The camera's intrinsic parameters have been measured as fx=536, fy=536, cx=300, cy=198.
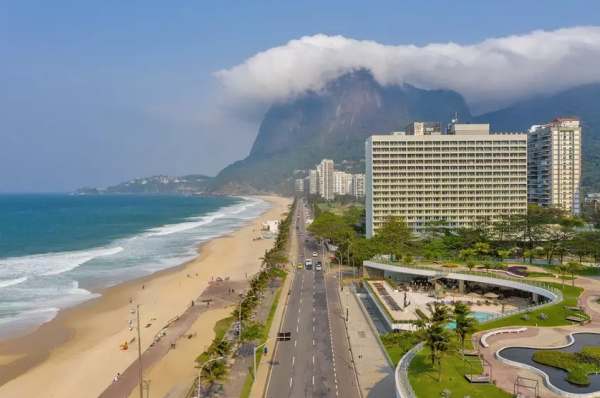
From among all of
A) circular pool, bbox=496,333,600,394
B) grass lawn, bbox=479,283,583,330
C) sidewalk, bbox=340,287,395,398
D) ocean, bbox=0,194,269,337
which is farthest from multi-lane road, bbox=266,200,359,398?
ocean, bbox=0,194,269,337

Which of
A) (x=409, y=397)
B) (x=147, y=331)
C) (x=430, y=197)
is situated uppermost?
(x=430, y=197)

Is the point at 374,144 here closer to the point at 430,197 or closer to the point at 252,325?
the point at 430,197

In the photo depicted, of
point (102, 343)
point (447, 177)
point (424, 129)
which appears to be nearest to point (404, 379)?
point (102, 343)

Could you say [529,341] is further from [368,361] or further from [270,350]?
[270,350]

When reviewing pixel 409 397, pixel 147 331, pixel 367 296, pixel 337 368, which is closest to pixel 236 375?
pixel 337 368

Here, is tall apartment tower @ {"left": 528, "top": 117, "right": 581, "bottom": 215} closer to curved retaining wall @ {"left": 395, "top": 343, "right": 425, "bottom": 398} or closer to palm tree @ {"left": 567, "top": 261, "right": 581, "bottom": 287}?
palm tree @ {"left": 567, "top": 261, "right": 581, "bottom": 287}
